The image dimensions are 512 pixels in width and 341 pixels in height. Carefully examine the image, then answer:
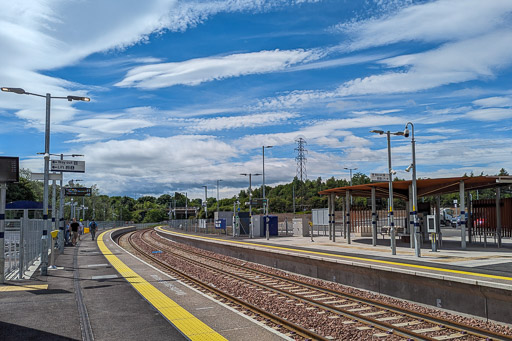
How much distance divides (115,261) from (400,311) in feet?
52.2

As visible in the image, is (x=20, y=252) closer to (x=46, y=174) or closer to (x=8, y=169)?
(x=8, y=169)

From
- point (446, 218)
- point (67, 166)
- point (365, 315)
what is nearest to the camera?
point (365, 315)

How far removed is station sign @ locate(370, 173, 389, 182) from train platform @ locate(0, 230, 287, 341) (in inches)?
408

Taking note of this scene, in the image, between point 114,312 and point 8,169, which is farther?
point 8,169

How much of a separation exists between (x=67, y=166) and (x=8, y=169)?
4.23 metres

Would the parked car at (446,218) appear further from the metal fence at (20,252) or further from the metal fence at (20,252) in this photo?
the metal fence at (20,252)

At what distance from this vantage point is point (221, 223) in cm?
4544

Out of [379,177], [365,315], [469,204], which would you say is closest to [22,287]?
[365,315]

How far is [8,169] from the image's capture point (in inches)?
567

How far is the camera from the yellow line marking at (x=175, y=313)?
8.91 m

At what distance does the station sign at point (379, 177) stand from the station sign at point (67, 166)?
42.5ft

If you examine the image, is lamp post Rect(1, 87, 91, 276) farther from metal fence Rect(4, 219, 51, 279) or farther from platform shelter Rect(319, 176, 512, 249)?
platform shelter Rect(319, 176, 512, 249)

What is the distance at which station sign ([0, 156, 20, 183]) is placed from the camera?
1435 cm

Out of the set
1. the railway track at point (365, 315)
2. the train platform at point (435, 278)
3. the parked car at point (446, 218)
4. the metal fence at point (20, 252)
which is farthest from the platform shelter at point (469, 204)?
the parked car at point (446, 218)
